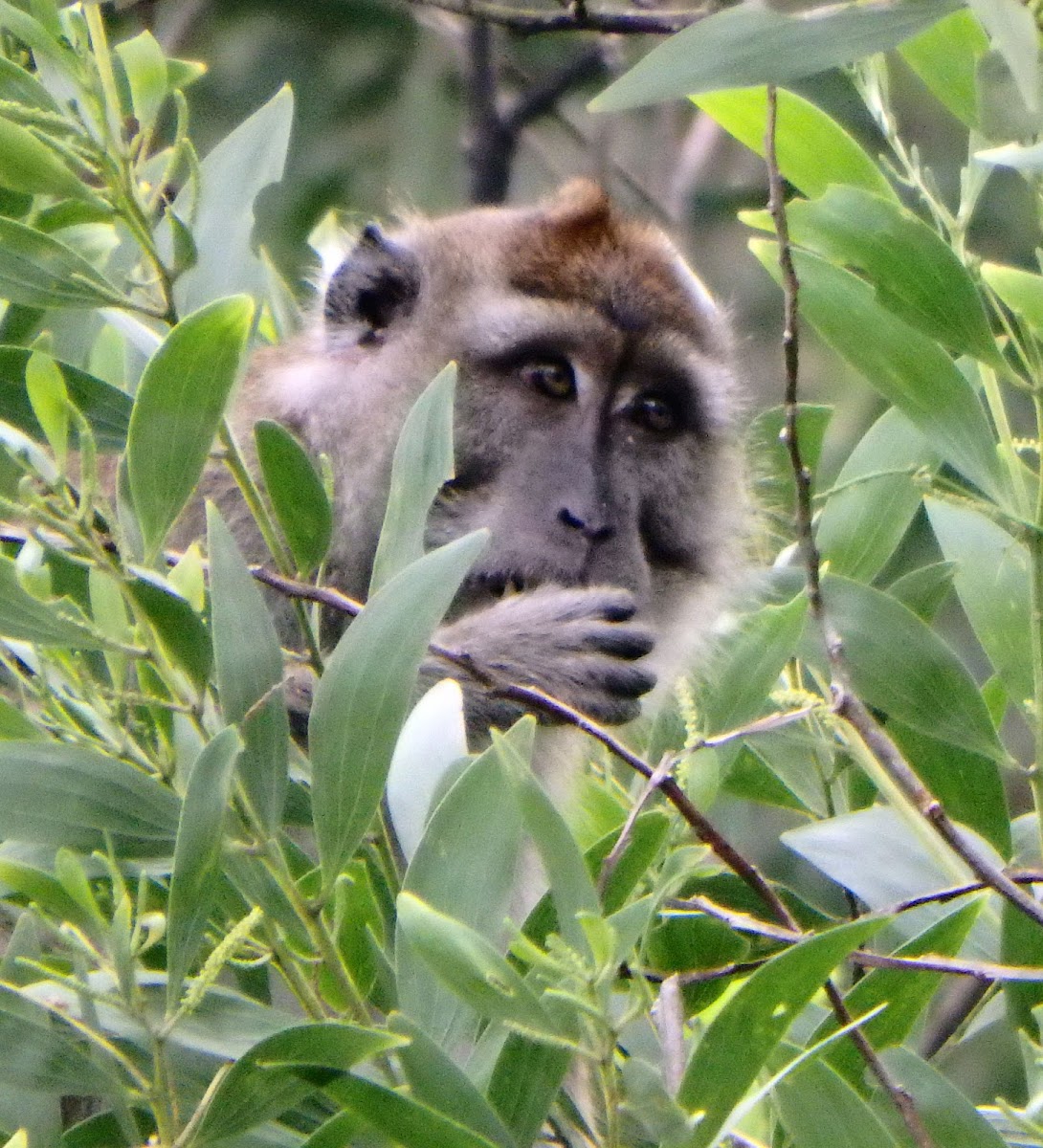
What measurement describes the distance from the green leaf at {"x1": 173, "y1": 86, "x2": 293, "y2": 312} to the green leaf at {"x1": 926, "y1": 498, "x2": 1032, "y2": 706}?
28.5 inches

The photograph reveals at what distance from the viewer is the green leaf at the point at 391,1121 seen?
109 cm

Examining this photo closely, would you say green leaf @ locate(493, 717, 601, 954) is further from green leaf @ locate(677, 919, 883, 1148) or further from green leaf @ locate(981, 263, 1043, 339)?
green leaf @ locate(981, 263, 1043, 339)

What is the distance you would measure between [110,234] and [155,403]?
0.78m

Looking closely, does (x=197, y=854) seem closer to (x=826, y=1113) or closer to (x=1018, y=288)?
(x=826, y=1113)

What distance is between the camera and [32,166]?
1.29 meters

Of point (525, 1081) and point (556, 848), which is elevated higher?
point (556, 848)

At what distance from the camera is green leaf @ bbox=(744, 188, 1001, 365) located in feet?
4.89

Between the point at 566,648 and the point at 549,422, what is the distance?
64cm

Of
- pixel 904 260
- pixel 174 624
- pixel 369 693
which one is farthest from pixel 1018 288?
pixel 174 624

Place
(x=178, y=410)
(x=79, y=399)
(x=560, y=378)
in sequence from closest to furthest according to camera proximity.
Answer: (x=178, y=410) → (x=79, y=399) → (x=560, y=378)

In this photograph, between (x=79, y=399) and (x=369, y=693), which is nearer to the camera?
(x=369, y=693)

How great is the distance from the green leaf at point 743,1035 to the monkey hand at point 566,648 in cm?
133

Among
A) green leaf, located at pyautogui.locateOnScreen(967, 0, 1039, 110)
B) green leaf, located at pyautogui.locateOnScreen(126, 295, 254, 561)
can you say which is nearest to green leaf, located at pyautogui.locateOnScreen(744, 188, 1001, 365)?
green leaf, located at pyautogui.locateOnScreen(967, 0, 1039, 110)

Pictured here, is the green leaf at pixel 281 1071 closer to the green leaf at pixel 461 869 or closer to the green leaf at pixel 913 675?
the green leaf at pixel 461 869
